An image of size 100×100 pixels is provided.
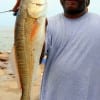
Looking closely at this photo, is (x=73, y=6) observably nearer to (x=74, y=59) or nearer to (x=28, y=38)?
(x=74, y=59)

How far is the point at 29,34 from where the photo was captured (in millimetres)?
3785

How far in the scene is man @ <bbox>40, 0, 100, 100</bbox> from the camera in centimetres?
460

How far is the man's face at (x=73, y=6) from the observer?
462 centimetres

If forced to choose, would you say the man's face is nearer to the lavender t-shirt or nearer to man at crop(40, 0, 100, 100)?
man at crop(40, 0, 100, 100)

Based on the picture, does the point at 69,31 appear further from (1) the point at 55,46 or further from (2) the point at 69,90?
(2) the point at 69,90

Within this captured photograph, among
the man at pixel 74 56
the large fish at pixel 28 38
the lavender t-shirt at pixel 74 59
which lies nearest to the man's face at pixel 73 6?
the man at pixel 74 56

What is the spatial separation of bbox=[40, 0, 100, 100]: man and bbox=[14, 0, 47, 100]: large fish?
71 centimetres

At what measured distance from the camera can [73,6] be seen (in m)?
4.64

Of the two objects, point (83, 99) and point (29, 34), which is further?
point (83, 99)

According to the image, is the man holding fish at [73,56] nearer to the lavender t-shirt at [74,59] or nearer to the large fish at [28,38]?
the lavender t-shirt at [74,59]

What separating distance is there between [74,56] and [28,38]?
944 millimetres

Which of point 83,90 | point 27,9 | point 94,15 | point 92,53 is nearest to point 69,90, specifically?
point 83,90

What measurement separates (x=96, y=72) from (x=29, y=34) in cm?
108

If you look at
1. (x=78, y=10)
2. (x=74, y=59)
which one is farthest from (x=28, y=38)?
(x=78, y=10)
